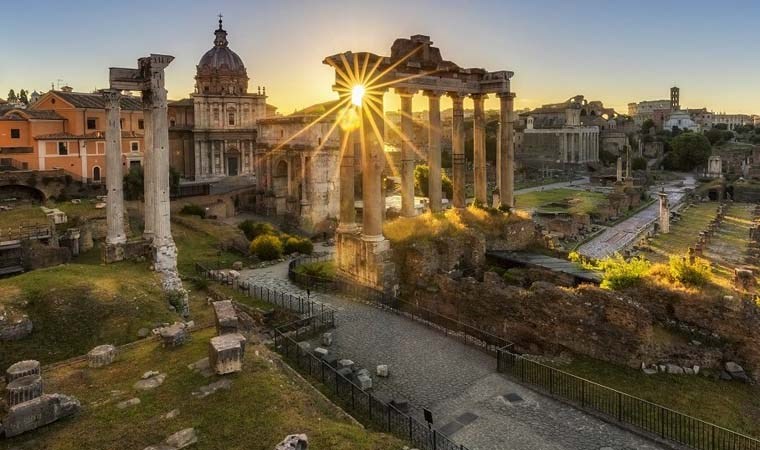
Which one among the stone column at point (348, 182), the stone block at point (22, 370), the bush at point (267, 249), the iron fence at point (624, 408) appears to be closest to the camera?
the iron fence at point (624, 408)

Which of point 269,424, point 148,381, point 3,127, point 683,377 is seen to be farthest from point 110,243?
point 3,127

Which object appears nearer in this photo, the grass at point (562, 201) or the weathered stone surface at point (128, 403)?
the weathered stone surface at point (128, 403)

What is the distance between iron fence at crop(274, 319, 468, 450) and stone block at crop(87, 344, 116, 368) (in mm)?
3892

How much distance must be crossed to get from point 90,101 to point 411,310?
4026 cm

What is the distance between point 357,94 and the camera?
63.8 feet

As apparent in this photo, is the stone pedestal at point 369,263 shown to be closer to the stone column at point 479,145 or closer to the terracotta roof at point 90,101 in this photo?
the stone column at point 479,145

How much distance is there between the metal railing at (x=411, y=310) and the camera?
15102 millimetres

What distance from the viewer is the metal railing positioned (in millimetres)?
15102

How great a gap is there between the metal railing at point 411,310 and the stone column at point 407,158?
4531 mm

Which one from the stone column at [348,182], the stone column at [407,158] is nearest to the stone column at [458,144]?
the stone column at [407,158]

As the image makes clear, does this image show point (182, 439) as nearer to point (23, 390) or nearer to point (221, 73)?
point (23, 390)

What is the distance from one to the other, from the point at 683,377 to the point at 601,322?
2.09 m

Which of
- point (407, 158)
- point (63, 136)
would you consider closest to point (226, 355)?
point (407, 158)

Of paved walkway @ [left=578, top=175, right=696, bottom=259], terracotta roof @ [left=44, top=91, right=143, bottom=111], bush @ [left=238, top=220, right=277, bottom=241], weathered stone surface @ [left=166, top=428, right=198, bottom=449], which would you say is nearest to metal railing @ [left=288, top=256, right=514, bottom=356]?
weathered stone surface @ [left=166, top=428, right=198, bottom=449]
